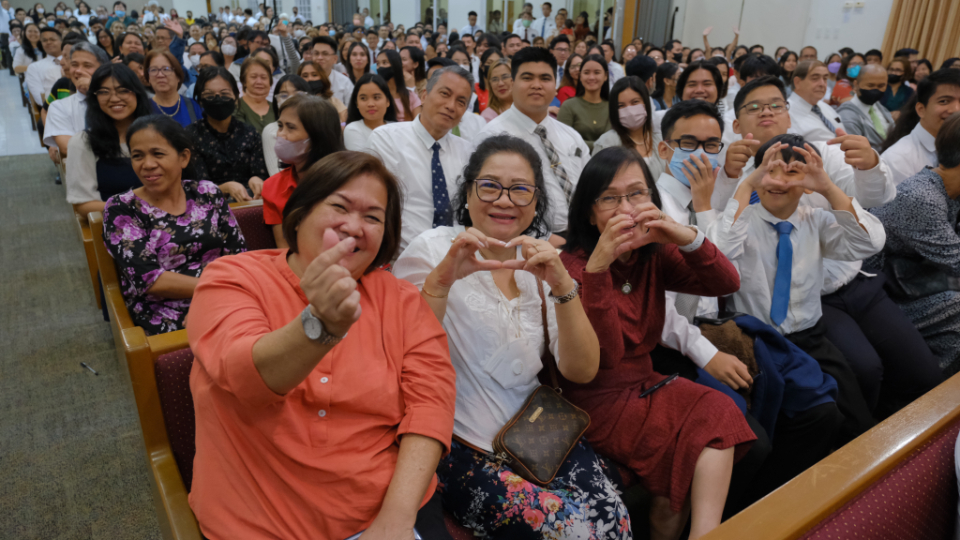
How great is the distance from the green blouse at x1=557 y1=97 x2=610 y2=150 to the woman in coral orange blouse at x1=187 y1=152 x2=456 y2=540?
11.6 ft

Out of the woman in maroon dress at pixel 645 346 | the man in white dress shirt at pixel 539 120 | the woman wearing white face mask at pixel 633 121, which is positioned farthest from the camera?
the woman wearing white face mask at pixel 633 121

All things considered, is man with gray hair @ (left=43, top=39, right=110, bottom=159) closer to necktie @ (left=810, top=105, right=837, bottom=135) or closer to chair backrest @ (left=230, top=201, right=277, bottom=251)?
chair backrest @ (left=230, top=201, right=277, bottom=251)

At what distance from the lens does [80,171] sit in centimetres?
270

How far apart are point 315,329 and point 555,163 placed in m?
2.43

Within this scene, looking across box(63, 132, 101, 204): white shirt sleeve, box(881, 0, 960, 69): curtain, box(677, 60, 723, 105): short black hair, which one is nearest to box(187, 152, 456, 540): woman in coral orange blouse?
box(63, 132, 101, 204): white shirt sleeve

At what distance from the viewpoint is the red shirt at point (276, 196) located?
2.39 meters

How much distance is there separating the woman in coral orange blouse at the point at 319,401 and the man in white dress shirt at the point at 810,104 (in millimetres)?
3762

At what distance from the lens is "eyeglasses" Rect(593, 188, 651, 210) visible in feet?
5.63

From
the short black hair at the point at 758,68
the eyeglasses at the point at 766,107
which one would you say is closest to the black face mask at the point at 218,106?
the eyeglasses at the point at 766,107

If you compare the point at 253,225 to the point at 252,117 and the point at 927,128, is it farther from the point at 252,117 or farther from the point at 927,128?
the point at 927,128

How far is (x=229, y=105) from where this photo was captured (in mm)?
3238

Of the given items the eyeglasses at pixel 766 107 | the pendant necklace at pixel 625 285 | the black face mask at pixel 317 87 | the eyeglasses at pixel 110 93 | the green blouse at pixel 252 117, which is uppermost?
the eyeglasses at pixel 766 107

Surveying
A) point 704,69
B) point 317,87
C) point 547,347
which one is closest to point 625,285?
point 547,347

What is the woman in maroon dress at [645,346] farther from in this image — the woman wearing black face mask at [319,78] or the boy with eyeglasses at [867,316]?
the woman wearing black face mask at [319,78]
